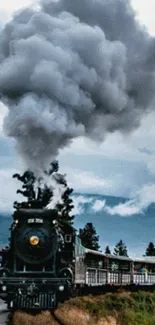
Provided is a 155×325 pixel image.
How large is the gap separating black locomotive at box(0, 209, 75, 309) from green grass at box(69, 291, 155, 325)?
1.76 metres

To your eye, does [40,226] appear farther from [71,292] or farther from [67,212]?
[67,212]

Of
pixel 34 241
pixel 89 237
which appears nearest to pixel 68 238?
pixel 34 241

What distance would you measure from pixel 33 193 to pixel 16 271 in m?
3.47

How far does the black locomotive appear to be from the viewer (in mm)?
18827

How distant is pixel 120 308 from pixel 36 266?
20.2 feet

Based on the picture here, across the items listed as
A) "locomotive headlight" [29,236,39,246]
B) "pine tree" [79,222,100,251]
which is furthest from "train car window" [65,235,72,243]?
"pine tree" [79,222,100,251]

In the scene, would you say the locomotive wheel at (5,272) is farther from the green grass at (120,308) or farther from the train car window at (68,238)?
the green grass at (120,308)

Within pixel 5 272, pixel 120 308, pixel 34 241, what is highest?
pixel 34 241

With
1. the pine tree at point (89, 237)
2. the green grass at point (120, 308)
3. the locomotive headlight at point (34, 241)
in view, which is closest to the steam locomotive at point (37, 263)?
the locomotive headlight at point (34, 241)

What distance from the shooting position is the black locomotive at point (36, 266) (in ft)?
61.8

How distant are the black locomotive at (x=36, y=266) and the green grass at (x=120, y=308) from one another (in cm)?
176

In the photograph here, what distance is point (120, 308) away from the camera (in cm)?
2391

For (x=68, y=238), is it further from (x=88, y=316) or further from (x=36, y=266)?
(x=88, y=316)

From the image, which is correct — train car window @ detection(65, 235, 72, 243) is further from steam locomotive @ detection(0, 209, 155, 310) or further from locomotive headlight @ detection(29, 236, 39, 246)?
locomotive headlight @ detection(29, 236, 39, 246)
